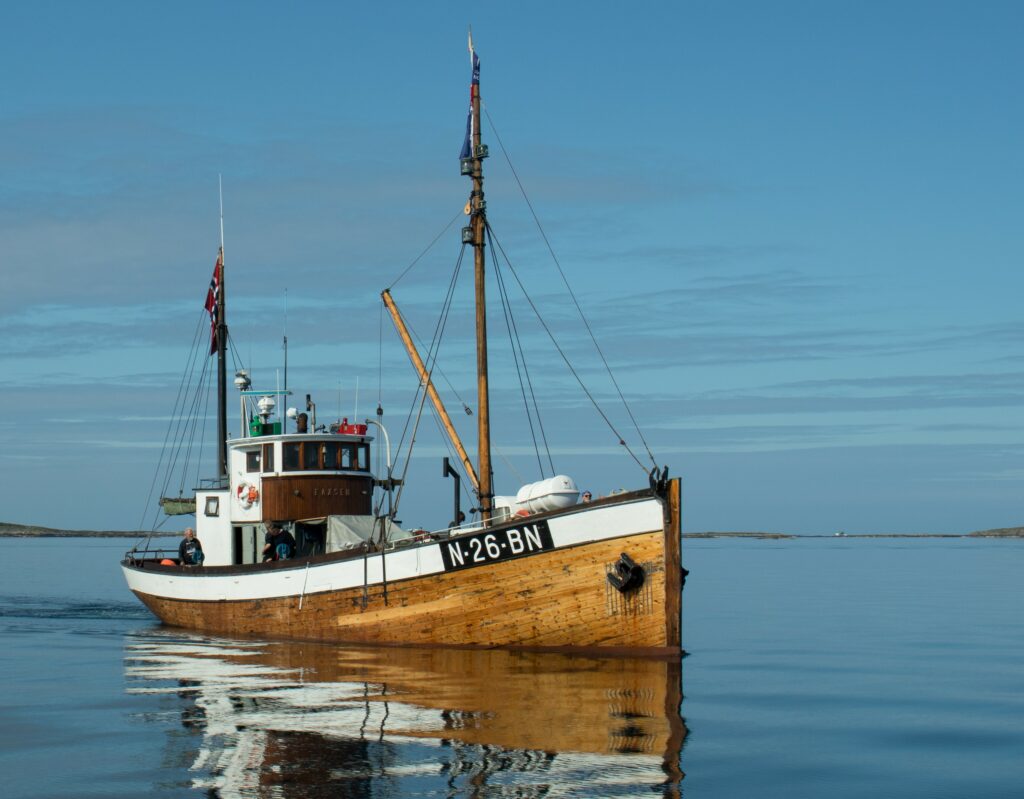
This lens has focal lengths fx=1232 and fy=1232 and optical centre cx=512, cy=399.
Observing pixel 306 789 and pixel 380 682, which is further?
pixel 380 682

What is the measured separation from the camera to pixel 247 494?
32.4 metres

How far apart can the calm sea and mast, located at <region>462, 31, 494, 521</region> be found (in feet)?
16.1

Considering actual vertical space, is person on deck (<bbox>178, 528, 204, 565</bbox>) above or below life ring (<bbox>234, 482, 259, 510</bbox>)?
below

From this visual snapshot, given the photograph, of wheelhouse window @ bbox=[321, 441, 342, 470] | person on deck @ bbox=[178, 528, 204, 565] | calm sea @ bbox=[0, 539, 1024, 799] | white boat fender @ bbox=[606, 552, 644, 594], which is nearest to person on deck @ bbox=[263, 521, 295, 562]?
wheelhouse window @ bbox=[321, 441, 342, 470]

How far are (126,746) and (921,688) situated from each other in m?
14.5

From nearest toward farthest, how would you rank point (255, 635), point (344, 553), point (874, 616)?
1. point (344, 553)
2. point (255, 635)
3. point (874, 616)

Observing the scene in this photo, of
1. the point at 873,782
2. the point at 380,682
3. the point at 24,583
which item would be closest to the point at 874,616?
the point at 380,682

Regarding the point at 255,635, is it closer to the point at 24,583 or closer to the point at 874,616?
the point at 874,616

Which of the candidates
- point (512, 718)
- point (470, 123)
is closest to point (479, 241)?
point (470, 123)

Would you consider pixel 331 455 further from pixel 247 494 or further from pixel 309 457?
pixel 247 494

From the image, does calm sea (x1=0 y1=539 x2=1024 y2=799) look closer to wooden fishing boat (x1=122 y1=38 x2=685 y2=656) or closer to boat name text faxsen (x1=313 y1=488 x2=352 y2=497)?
wooden fishing boat (x1=122 y1=38 x2=685 y2=656)

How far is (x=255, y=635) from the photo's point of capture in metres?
30.3

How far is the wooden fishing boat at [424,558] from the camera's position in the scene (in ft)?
82.7

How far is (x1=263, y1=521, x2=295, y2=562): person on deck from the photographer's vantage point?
30.8 m
